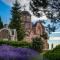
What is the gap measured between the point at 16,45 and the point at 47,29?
0.45m

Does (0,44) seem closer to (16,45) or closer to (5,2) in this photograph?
(16,45)

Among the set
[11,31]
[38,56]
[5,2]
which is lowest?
[38,56]

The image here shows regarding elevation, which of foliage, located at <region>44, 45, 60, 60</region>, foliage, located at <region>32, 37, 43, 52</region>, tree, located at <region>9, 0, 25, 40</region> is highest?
tree, located at <region>9, 0, 25, 40</region>

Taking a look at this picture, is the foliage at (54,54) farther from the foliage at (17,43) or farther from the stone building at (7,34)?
the stone building at (7,34)

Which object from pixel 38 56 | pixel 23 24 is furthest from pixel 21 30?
pixel 38 56

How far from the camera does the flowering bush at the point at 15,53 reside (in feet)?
14.1

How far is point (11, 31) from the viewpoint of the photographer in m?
4.66

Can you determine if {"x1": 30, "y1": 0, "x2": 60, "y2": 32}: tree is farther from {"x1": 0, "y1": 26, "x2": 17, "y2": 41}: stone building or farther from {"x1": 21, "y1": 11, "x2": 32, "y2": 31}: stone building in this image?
{"x1": 0, "y1": 26, "x2": 17, "y2": 41}: stone building

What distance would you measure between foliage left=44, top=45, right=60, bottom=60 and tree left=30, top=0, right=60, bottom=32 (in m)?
0.28

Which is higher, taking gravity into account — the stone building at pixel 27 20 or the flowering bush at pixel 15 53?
the stone building at pixel 27 20

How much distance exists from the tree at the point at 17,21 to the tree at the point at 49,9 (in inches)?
7.6

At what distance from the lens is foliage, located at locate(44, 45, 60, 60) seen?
439 cm

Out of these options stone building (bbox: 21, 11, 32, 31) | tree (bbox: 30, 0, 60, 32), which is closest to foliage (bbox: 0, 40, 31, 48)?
stone building (bbox: 21, 11, 32, 31)

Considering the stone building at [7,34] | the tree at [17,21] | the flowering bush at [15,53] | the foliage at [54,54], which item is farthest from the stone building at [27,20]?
the foliage at [54,54]
